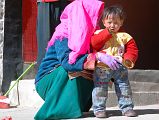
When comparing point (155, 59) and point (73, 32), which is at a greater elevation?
point (73, 32)

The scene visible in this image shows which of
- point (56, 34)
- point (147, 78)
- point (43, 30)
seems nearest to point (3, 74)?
point (43, 30)

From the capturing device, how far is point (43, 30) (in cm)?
602

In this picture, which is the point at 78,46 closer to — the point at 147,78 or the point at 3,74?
the point at 147,78

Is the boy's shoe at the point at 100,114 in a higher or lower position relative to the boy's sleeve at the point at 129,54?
lower

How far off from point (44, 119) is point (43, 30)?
1735 millimetres

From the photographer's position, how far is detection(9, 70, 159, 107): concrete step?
6129mm

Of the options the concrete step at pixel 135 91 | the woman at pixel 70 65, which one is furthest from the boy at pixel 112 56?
the concrete step at pixel 135 91

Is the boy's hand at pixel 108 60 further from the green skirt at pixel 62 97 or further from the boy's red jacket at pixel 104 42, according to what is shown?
the green skirt at pixel 62 97

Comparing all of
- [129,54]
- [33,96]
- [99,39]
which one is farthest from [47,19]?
[129,54]

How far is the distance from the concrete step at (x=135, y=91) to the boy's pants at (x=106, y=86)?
4.12 ft

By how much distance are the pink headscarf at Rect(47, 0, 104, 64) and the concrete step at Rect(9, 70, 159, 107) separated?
1.49 metres

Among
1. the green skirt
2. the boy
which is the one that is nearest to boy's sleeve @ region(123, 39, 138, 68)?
the boy

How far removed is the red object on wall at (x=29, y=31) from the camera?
23.6 ft

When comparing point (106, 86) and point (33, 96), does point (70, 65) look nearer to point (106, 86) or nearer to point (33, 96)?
point (106, 86)
